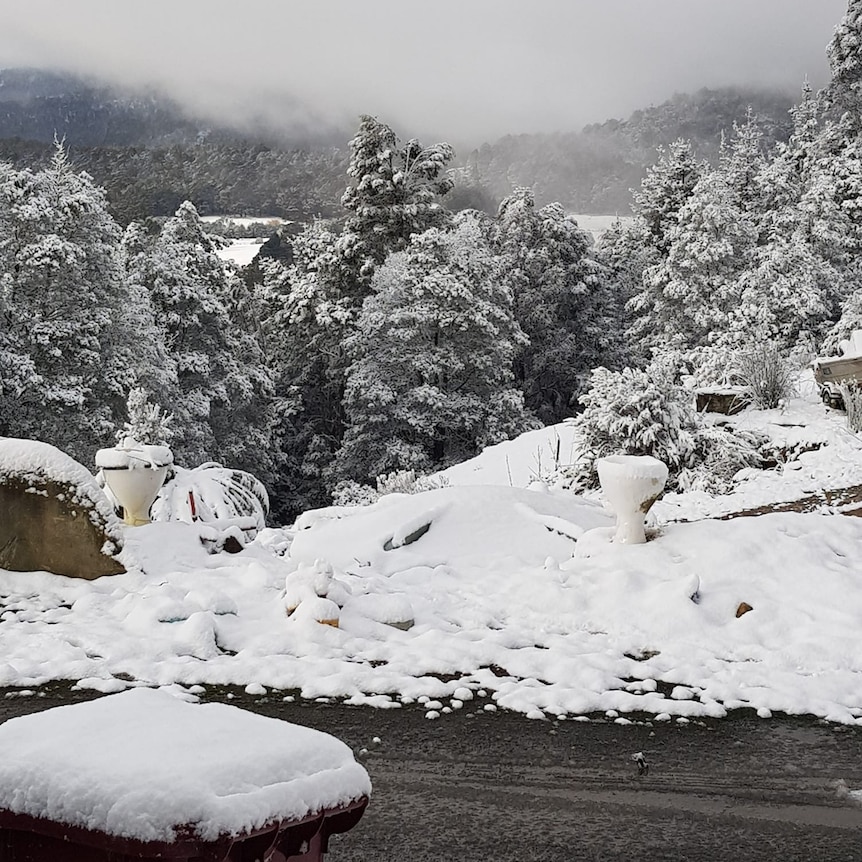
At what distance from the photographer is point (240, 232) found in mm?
27672

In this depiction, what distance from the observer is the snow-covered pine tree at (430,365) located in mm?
21531

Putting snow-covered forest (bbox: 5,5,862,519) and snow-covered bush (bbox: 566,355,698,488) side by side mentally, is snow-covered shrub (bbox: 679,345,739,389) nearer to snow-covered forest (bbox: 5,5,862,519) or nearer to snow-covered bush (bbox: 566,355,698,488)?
snow-covered forest (bbox: 5,5,862,519)

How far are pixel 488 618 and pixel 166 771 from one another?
3747 millimetres

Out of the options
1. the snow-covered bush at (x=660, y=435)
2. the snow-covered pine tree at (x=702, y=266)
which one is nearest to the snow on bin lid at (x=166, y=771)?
the snow-covered bush at (x=660, y=435)

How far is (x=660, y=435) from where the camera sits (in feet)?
32.5

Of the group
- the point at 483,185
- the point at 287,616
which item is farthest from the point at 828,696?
the point at 483,185

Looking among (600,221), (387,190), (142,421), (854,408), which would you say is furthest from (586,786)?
(600,221)

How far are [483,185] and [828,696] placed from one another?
30505 millimetres

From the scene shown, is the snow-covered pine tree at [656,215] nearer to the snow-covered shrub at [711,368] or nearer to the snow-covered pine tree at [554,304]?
the snow-covered pine tree at [554,304]

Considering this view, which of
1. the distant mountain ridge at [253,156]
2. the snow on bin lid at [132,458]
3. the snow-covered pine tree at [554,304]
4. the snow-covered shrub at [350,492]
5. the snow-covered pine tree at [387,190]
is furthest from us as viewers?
the distant mountain ridge at [253,156]

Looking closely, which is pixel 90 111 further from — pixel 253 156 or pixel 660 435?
pixel 660 435

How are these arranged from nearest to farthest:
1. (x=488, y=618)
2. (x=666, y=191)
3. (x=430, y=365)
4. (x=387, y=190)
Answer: (x=488, y=618), (x=430, y=365), (x=387, y=190), (x=666, y=191)

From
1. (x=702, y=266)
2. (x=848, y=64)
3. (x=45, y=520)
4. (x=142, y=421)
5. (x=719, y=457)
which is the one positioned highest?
(x=848, y=64)

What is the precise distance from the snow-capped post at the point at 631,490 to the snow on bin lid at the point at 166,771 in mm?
4198
